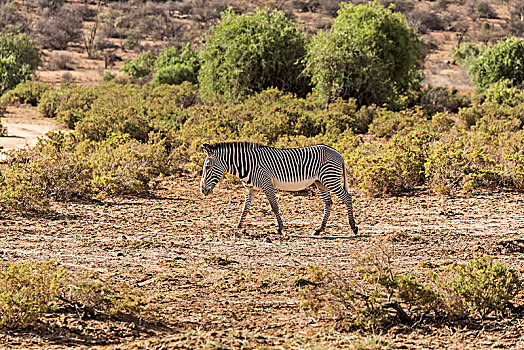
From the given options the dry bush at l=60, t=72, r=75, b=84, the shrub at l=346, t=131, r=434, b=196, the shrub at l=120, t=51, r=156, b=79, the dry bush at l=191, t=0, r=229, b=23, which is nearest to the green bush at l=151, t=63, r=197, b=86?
the shrub at l=120, t=51, r=156, b=79

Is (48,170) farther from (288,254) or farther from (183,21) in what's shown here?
(183,21)

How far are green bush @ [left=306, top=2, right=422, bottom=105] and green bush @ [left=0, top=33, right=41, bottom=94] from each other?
45.2ft

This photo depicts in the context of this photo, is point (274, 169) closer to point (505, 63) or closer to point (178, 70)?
point (178, 70)

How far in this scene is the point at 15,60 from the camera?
102 ft

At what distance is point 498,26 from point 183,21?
89.0ft

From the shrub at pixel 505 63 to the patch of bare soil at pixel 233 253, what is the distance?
16.8 meters

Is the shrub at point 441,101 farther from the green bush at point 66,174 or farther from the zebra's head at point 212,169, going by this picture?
the zebra's head at point 212,169

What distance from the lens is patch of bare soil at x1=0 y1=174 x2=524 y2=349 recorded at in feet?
19.6

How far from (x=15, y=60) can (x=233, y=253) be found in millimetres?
25906

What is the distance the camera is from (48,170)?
39.5ft

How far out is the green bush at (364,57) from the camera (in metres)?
21.5

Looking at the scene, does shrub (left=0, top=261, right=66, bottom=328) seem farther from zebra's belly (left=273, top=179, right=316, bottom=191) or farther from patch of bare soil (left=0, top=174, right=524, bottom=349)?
zebra's belly (left=273, top=179, right=316, bottom=191)

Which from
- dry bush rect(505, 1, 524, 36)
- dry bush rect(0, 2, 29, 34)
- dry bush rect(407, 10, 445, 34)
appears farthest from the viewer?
dry bush rect(407, 10, 445, 34)

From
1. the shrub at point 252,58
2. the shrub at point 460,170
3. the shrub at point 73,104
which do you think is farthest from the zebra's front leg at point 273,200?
the shrub at point 252,58
